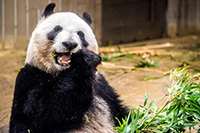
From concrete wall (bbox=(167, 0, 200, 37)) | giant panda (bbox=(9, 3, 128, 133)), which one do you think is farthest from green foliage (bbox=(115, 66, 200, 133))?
concrete wall (bbox=(167, 0, 200, 37))

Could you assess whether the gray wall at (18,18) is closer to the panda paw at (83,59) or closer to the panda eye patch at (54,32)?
the panda eye patch at (54,32)

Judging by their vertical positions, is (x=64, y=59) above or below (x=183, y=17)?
below

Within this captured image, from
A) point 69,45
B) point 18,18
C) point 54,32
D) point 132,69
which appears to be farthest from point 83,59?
point 18,18

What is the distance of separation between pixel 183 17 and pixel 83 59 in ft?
25.5

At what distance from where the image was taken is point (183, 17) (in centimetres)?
1055

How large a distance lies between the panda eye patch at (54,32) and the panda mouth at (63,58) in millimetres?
179

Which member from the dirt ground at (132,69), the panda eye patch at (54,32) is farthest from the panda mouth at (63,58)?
the dirt ground at (132,69)

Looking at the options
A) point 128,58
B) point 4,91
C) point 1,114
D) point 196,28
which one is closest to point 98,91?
point 1,114

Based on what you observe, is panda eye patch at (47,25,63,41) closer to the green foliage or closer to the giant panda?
the giant panda

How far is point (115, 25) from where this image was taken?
8922mm

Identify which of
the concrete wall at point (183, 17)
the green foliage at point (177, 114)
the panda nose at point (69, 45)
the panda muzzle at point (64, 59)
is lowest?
the green foliage at point (177, 114)

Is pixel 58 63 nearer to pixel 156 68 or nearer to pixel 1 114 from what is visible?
pixel 1 114

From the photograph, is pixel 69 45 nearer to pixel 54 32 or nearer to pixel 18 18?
pixel 54 32

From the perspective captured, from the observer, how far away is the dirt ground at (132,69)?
16.4ft
